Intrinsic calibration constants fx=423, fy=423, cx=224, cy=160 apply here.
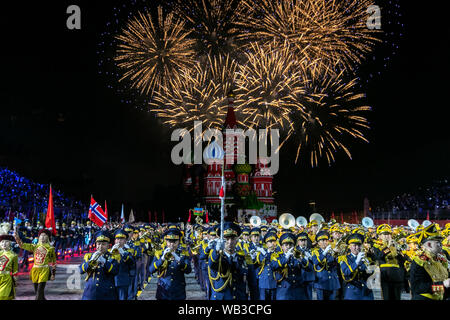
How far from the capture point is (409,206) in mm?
62656

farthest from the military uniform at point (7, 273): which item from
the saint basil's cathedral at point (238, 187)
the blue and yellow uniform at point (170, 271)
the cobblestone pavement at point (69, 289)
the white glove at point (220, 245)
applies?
the saint basil's cathedral at point (238, 187)

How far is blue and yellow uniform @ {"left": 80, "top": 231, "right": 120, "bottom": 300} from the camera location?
25.4 feet

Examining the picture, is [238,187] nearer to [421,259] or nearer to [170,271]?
[170,271]

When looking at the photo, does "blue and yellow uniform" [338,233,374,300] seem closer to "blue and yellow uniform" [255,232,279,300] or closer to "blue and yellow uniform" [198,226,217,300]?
"blue and yellow uniform" [255,232,279,300]

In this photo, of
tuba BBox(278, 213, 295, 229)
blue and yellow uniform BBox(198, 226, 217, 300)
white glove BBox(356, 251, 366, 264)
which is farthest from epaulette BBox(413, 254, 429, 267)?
tuba BBox(278, 213, 295, 229)

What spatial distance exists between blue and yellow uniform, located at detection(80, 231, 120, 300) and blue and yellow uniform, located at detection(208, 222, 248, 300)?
1.95 m

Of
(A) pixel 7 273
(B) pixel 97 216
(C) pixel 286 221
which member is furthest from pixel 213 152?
(A) pixel 7 273

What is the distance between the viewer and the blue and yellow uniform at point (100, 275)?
775 centimetres

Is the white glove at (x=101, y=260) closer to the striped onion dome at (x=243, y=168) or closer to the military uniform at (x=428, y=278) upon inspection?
the military uniform at (x=428, y=278)

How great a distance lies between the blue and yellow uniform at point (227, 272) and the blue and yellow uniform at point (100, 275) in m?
1.95

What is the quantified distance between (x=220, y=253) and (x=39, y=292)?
6.25 m

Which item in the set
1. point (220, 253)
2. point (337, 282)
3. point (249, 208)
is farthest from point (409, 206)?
point (220, 253)

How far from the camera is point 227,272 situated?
7.37 metres
